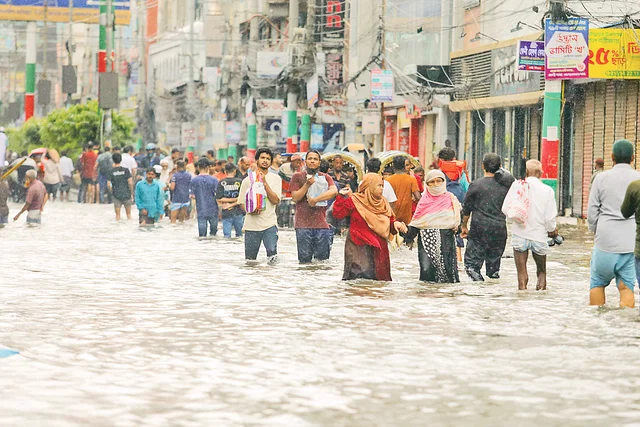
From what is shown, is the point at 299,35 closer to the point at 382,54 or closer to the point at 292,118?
the point at 292,118

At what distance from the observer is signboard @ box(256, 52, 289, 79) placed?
2350 inches

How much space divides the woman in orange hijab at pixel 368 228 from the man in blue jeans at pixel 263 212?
3.06m

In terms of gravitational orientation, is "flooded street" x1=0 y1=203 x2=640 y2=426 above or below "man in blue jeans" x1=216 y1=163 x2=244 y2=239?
below

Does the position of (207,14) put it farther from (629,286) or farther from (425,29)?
(629,286)

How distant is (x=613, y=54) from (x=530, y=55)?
16.0 ft

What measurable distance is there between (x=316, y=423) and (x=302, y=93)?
51388 millimetres

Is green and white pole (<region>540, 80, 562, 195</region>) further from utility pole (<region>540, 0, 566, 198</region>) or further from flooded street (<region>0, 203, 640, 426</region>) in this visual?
flooded street (<region>0, 203, 640, 426</region>)

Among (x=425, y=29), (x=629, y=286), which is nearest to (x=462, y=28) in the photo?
(x=425, y=29)

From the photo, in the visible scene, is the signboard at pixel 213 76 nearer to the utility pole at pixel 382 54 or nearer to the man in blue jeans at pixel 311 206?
the utility pole at pixel 382 54

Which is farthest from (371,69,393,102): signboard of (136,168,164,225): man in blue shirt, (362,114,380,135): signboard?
(136,168,164,225): man in blue shirt

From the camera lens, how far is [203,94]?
87.9 meters

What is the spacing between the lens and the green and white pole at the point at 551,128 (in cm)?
2526

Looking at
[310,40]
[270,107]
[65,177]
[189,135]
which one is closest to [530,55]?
[65,177]

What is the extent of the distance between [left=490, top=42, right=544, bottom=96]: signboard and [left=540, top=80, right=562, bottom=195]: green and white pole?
32.9ft
